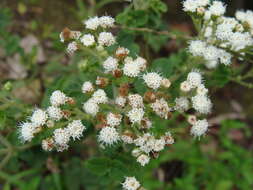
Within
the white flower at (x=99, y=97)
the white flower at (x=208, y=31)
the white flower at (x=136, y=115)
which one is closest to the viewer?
the white flower at (x=136, y=115)

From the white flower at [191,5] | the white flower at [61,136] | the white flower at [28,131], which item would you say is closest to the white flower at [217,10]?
the white flower at [191,5]

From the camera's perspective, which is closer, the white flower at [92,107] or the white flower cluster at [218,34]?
the white flower at [92,107]

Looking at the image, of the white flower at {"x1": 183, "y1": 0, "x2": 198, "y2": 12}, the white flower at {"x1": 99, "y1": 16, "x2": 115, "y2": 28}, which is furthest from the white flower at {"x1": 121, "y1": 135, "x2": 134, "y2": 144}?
the white flower at {"x1": 183, "y1": 0, "x2": 198, "y2": 12}

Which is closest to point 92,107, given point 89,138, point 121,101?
point 121,101

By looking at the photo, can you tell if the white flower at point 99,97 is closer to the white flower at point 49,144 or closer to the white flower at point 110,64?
the white flower at point 110,64

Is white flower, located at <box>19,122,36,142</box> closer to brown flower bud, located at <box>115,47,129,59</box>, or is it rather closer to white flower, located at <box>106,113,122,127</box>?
white flower, located at <box>106,113,122,127</box>

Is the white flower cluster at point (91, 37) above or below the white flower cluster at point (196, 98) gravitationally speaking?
above

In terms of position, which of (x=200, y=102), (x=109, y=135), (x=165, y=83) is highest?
(x=165, y=83)

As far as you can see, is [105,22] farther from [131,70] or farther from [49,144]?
[49,144]
